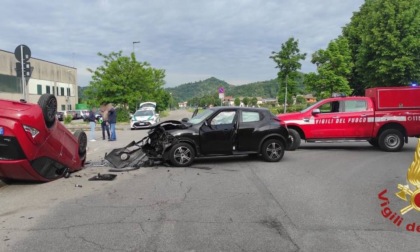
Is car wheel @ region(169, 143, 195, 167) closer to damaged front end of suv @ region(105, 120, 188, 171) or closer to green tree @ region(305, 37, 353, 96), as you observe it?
damaged front end of suv @ region(105, 120, 188, 171)

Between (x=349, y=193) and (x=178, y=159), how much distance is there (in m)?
4.31

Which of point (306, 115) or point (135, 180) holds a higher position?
point (306, 115)

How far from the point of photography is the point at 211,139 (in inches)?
377

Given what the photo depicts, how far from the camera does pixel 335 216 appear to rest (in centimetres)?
531

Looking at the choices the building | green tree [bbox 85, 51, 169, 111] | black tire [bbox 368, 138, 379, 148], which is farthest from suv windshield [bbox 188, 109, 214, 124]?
the building

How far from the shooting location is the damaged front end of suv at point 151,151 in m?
9.38

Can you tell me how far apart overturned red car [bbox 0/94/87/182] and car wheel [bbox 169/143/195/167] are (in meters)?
2.54

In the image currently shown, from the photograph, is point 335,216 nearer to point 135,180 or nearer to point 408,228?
point 408,228

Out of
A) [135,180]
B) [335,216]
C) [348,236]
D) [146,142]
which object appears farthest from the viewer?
[146,142]

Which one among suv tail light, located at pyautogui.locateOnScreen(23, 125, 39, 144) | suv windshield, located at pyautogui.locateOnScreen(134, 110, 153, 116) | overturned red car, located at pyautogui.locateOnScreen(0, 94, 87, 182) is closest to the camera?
overturned red car, located at pyautogui.locateOnScreen(0, 94, 87, 182)

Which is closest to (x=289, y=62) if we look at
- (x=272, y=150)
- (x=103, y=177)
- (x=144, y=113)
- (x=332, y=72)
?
(x=332, y=72)

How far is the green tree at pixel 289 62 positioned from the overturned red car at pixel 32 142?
2649cm

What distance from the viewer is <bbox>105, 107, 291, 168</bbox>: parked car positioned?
941 centimetres

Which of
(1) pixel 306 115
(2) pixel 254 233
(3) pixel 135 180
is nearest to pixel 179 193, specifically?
(3) pixel 135 180
